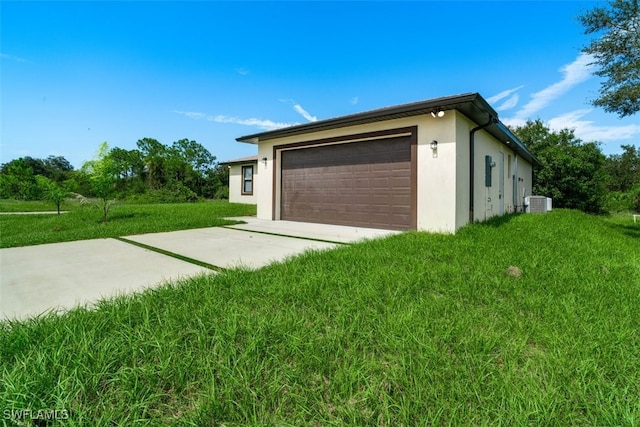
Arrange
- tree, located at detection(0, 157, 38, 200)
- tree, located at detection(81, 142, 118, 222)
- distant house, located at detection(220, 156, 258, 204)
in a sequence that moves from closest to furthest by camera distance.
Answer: tree, located at detection(81, 142, 118, 222) → distant house, located at detection(220, 156, 258, 204) → tree, located at detection(0, 157, 38, 200)

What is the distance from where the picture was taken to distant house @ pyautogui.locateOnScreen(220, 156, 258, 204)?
15.4 m

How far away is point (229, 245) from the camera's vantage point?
189 inches

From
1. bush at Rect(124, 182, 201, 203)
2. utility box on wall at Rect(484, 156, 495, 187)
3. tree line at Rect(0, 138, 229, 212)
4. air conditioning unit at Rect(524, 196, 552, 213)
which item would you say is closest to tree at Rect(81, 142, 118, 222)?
tree line at Rect(0, 138, 229, 212)

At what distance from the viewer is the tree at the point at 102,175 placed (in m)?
7.99

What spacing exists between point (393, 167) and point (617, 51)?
5.94 m

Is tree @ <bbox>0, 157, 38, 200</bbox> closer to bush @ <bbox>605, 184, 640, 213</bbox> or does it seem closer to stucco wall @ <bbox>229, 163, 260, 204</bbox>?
stucco wall @ <bbox>229, 163, 260, 204</bbox>

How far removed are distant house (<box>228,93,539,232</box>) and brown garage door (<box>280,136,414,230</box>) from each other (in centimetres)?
2

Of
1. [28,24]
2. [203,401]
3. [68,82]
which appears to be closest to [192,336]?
[203,401]

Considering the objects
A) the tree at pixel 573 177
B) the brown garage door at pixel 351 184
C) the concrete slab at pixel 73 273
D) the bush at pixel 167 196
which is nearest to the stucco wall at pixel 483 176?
the brown garage door at pixel 351 184

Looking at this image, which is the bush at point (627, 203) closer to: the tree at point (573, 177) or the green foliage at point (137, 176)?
the tree at point (573, 177)

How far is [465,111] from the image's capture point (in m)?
5.83

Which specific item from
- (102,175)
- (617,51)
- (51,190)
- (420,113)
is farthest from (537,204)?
(51,190)

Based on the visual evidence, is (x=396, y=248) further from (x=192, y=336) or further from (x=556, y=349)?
(x=192, y=336)

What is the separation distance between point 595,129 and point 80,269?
86.0 ft
